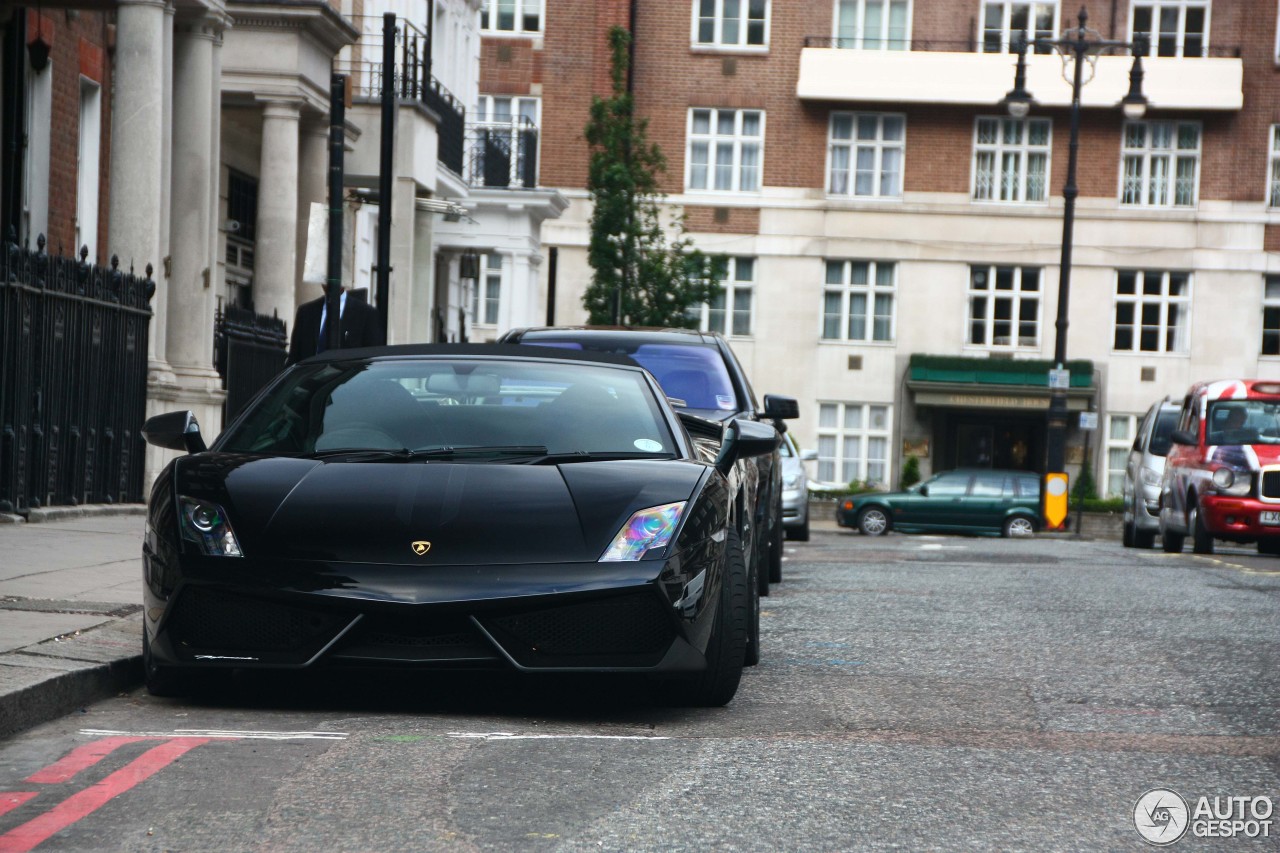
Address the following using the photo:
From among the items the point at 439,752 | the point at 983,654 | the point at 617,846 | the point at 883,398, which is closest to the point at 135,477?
the point at 983,654

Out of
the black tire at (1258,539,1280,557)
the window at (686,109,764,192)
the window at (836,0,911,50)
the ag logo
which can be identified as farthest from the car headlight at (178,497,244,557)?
the window at (836,0,911,50)

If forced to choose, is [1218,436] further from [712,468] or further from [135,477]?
[712,468]

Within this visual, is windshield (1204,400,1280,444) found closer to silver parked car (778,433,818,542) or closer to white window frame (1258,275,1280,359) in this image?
silver parked car (778,433,818,542)

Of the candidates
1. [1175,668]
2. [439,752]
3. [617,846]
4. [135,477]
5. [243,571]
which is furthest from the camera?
[135,477]

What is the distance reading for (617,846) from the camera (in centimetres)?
411

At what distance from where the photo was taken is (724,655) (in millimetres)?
6145

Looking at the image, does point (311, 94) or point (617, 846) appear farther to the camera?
point (311, 94)

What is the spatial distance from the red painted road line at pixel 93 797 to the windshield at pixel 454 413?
1.44 meters

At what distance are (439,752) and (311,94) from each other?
16587 mm

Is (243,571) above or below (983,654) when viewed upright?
above

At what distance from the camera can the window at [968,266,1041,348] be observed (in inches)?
1774

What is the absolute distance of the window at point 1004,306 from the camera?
148 feet

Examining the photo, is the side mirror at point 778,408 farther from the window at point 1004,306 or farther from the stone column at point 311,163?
the window at point 1004,306

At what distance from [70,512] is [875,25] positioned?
35524 millimetres
